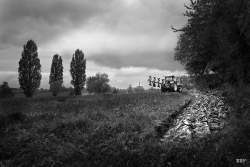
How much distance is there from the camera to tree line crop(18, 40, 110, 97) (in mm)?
43500

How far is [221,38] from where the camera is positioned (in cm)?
1816

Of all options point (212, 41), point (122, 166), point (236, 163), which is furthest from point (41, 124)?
point (212, 41)

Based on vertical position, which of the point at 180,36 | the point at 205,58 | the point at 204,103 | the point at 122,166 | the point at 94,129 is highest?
the point at 180,36

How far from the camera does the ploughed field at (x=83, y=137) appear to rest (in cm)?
969

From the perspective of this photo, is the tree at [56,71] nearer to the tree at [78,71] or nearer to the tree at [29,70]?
the tree at [78,71]

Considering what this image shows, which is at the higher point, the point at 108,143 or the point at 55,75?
the point at 55,75

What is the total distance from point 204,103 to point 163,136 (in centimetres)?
557

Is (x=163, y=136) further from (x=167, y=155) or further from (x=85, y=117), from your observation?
(x=85, y=117)

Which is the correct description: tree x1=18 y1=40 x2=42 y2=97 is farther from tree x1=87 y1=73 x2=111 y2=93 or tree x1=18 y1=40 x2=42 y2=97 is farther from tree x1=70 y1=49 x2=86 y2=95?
tree x1=87 y1=73 x2=111 y2=93

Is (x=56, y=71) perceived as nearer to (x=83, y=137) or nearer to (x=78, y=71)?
(x=78, y=71)

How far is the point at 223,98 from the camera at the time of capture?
51.8 feet

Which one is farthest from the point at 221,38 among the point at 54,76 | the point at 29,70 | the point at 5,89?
the point at 54,76

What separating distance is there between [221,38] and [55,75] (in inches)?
1792

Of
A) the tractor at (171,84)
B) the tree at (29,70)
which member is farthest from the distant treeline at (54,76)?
the tractor at (171,84)
